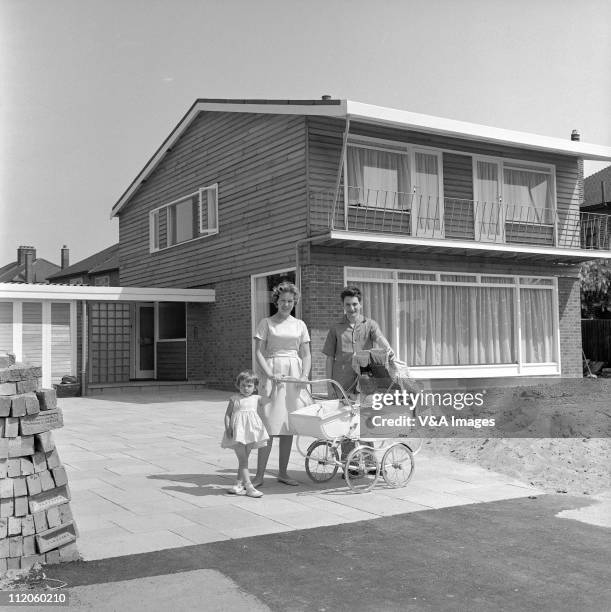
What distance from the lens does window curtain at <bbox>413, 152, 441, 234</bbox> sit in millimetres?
15758

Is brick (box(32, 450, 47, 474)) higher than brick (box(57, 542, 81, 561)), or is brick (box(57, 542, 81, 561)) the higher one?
brick (box(32, 450, 47, 474))

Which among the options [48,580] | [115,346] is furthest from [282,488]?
[115,346]

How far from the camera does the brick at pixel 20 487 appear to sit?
4254 mm

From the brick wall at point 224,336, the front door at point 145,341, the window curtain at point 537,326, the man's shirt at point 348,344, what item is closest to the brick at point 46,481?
the man's shirt at point 348,344

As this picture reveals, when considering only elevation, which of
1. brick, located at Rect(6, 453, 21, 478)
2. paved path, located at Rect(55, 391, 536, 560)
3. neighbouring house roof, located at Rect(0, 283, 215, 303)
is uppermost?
neighbouring house roof, located at Rect(0, 283, 215, 303)

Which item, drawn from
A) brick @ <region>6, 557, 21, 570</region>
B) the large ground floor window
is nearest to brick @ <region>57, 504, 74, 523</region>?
brick @ <region>6, 557, 21, 570</region>

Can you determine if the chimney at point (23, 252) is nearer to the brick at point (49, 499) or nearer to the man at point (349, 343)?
the man at point (349, 343)

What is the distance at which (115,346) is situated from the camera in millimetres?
19828

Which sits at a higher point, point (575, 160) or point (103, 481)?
point (575, 160)

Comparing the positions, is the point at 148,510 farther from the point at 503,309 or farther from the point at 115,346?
the point at 115,346

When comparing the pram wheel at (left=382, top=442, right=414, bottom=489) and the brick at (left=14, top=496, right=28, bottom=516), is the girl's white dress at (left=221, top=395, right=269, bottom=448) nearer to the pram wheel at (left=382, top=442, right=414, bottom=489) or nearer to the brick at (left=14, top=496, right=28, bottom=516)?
the pram wheel at (left=382, top=442, right=414, bottom=489)

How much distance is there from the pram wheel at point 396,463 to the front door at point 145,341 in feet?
46.6

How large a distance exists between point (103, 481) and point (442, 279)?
10536 mm

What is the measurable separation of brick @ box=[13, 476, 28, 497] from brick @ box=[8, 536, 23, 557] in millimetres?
243
